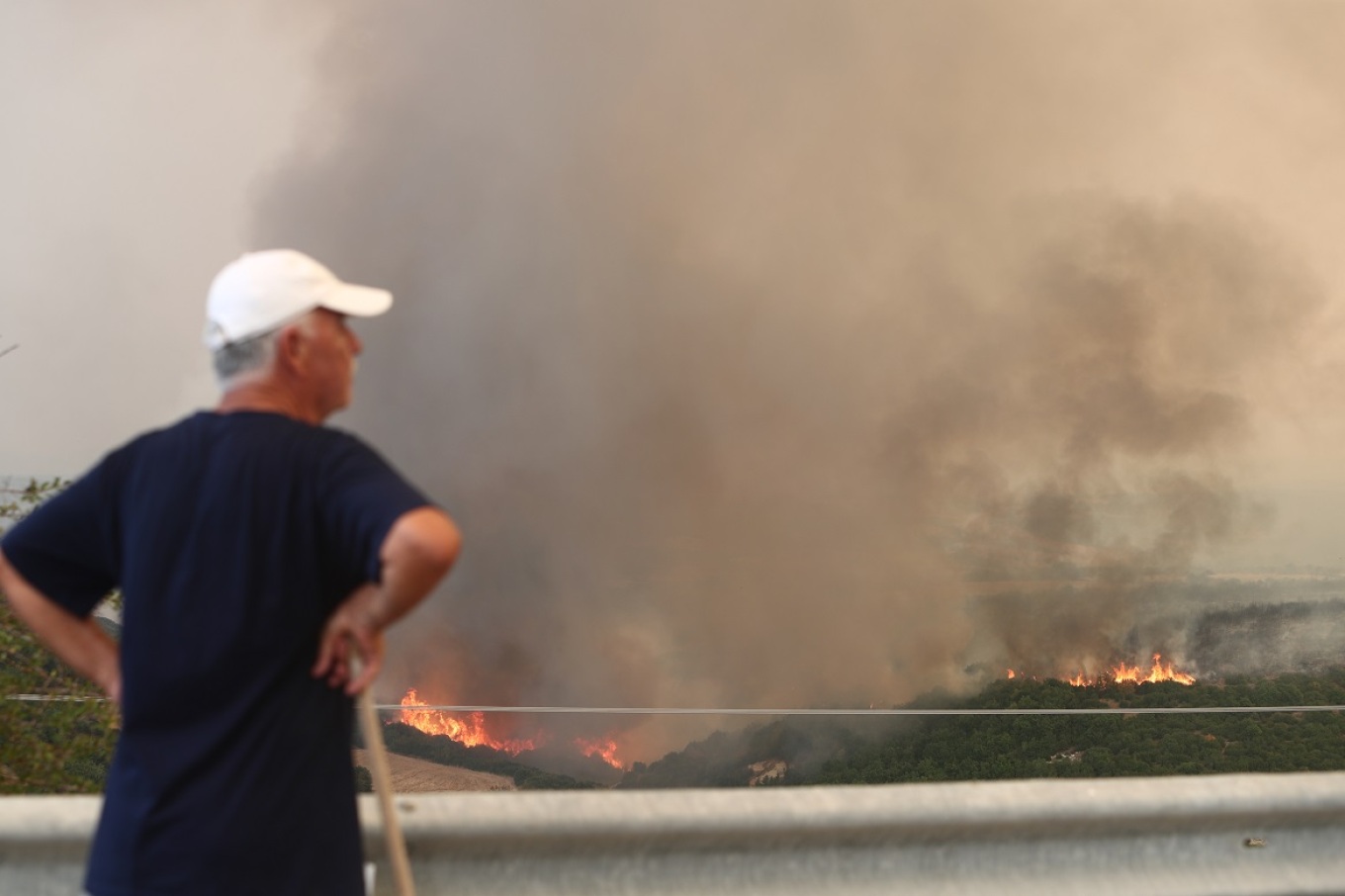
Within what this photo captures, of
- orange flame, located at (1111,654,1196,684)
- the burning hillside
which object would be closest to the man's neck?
the burning hillside

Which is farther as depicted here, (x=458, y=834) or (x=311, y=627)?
(x=458, y=834)

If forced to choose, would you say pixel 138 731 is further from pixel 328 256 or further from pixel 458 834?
pixel 328 256

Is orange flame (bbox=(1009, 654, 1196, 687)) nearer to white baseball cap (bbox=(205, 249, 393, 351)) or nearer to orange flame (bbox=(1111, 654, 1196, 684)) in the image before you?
orange flame (bbox=(1111, 654, 1196, 684))

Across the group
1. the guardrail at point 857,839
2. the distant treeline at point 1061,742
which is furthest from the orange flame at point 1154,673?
the guardrail at point 857,839

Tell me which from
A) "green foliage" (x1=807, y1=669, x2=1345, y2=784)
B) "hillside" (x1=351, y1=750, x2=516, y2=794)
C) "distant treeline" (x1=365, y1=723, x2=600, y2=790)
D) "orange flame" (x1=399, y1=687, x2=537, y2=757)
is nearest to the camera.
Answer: "hillside" (x1=351, y1=750, x2=516, y2=794)

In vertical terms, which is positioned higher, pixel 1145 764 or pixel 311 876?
pixel 311 876

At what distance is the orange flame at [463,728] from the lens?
2045cm

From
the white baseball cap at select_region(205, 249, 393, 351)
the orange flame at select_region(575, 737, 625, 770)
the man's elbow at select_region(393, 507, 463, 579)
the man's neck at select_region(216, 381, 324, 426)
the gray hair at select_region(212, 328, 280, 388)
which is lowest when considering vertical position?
the orange flame at select_region(575, 737, 625, 770)

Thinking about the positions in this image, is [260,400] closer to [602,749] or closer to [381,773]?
[381,773]

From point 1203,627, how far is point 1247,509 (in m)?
2.65

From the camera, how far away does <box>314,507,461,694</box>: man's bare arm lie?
3.74ft

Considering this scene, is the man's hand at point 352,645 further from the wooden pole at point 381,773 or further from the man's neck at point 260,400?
the man's neck at point 260,400

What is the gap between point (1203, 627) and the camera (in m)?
21.3

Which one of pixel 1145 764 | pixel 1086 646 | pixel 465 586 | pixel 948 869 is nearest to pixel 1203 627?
pixel 1086 646
